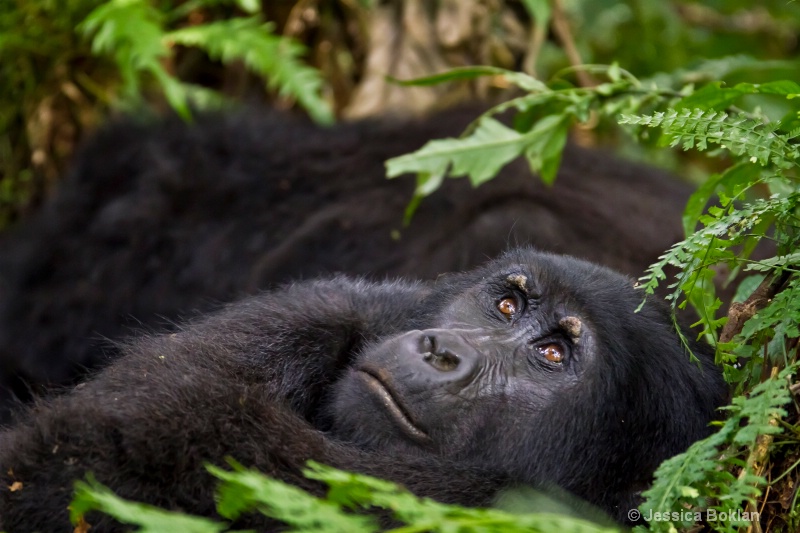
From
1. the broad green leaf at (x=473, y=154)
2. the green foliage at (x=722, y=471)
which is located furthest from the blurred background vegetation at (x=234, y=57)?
the green foliage at (x=722, y=471)

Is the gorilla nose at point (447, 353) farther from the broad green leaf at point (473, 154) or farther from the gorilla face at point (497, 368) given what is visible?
the broad green leaf at point (473, 154)

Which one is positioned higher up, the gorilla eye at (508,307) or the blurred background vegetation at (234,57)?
the blurred background vegetation at (234,57)

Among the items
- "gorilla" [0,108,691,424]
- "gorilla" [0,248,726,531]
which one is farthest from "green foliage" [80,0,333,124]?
"gorilla" [0,248,726,531]

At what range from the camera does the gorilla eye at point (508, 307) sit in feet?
6.86

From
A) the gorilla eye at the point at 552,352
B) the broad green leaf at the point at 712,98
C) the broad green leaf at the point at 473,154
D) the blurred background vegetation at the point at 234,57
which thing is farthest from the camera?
the blurred background vegetation at the point at 234,57

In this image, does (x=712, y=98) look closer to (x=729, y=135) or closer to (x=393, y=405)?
(x=729, y=135)

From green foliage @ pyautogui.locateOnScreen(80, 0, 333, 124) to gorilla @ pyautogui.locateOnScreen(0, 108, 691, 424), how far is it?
154 millimetres

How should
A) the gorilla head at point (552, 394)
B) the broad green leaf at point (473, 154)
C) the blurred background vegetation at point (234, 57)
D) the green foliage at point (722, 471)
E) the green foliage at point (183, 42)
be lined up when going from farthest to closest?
1. the blurred background vegetation at point (234, 57)
2. the green foliage at point (183, 42)
3. the broad green leaf at point (473, 154)
4. the gorilla head at point (552, 394)
5. the green foliage at point (722, 471)

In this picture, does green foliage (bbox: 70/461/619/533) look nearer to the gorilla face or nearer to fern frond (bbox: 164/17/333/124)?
the gorilla face

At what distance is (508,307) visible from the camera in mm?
2096

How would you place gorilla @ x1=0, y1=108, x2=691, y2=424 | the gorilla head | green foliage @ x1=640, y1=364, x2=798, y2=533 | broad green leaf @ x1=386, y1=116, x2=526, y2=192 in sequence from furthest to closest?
gorilla @ x1=0, y1=108, x2=691, y2=424 < broad green leaf @ x1=386, y1=116, x2=526, y2=192 < the gorilla head < green foliage @ x1=640, y1=364, x2=798, y2=533

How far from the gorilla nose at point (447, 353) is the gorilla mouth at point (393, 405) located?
0.10 m

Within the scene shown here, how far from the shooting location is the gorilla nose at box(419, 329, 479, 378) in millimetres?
1941

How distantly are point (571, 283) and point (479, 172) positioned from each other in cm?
59
